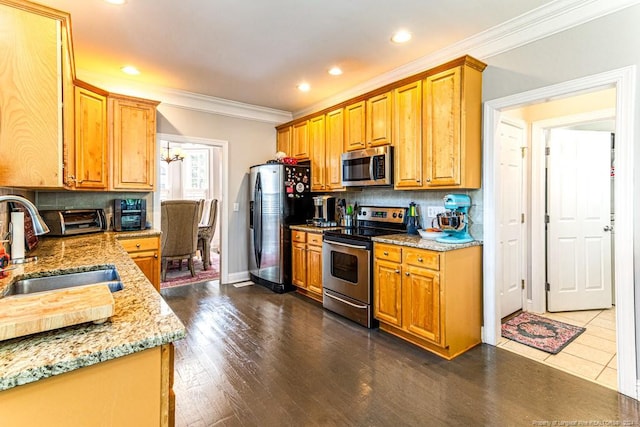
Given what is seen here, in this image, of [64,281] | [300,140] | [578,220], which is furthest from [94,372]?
[578,220]

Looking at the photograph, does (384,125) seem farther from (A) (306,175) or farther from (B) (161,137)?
(B) (161,137)

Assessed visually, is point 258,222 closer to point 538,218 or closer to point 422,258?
point 422,258

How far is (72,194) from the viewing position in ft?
11.7

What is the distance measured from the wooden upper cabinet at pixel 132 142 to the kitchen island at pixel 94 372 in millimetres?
3050

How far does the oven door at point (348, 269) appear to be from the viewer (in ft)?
10.4

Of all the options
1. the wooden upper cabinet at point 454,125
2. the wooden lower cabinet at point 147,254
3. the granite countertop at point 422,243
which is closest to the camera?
the granite countertop at point 422,243

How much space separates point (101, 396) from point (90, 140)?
10.7ft

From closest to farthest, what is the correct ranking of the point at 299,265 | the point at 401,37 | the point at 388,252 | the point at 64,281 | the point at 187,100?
1. the point at 64,281
2. the point at 401,37
3. the point at 388,252
4. the point at 299,265
5. the point at 187,100

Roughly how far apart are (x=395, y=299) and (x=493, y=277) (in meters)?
0.88

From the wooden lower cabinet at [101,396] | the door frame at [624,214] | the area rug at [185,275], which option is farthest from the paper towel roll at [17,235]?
the door frame at [624,214]

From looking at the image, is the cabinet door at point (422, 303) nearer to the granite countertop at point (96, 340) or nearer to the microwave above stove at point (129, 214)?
the granite countertop at point (96, 340)

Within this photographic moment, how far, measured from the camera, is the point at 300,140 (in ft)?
15.5

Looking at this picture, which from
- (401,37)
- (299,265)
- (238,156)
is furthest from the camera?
(238,156)

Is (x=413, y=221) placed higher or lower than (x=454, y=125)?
lower
